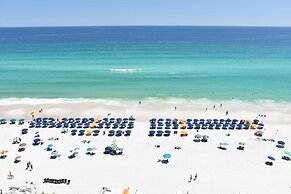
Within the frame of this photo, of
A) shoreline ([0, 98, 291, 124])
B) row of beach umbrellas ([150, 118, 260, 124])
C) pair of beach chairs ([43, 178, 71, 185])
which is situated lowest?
pair of beach chairs ([43, 178, 71, 185])

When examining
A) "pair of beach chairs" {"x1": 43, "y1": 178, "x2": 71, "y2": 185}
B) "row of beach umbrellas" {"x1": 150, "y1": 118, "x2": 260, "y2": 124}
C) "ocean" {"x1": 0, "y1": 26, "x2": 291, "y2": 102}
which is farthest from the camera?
"ocean" {"x1": 0, "y1": 26, "x2": 291, "y2": 102}

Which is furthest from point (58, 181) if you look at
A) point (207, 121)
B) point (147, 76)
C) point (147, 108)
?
point (147, 76)

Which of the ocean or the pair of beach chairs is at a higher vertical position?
the ocean

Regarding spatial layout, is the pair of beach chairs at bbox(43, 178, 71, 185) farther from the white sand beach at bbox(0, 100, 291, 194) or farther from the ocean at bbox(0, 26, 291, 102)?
the ocean at bbox(0, 26, 291, 102)

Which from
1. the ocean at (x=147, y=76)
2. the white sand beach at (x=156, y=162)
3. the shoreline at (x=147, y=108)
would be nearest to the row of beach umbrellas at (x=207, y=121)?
the white sand beach at (x=156, y=162)

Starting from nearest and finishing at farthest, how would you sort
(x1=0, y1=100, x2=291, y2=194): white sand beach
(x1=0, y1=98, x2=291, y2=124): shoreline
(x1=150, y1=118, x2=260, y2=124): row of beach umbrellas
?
(x1=0, y1=100, x2=291, y2=194): white sand beach, (x1=150, y1=118, x2=260, y2=124): row of beach umbrellas, (x1=0, y1=98, x2=291, y2=124): shoreline

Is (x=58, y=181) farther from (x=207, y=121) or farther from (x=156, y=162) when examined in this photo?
(x=207, y=121)

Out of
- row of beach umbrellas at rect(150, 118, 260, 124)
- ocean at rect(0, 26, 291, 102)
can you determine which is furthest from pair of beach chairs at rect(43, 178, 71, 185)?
ocean at rect(0, 26, 291, 102)

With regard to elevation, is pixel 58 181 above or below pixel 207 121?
below

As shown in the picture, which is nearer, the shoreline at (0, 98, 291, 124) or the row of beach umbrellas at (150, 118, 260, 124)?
the row of beach umbrellas at (150, 118, 260, 124)

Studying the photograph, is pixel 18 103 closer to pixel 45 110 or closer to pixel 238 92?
pixel 45 110
